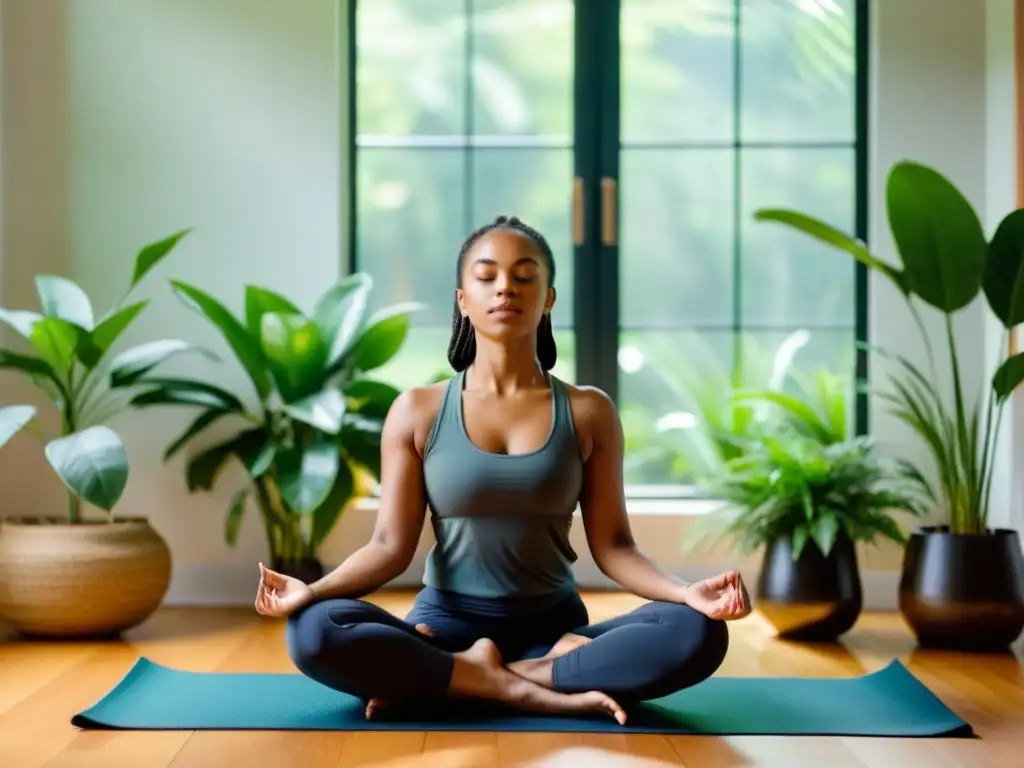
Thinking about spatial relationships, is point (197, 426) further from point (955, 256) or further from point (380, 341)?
point (955, 256)

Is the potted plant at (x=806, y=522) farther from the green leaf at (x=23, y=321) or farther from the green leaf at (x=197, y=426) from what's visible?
the green leaf at (x=23, y=321)

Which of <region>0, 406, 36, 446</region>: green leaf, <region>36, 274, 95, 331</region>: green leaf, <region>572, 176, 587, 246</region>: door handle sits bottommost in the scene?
<region>0, 406, 36, 446</region>: green leaf

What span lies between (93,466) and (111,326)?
468mm

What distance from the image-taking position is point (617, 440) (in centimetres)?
257

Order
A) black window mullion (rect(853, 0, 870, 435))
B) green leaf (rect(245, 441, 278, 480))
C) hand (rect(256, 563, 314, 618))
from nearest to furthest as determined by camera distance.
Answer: hand (rect(256, 563, 314, 618))
green leaf (rect(245, 441, 278, 480))
black window mullion (rect(853, 0, 870, 435))

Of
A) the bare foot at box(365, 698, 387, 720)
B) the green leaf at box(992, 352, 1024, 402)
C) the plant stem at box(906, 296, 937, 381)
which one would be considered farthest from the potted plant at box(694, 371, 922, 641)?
the bare foot at box(365, 698, 387, 720)

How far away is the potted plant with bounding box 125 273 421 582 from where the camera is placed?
3738 mm

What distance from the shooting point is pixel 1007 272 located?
329cm

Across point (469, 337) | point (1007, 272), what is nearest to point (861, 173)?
point (1007, 272)

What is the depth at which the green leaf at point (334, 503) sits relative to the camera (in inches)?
149

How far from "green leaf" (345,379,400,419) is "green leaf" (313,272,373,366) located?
100mm

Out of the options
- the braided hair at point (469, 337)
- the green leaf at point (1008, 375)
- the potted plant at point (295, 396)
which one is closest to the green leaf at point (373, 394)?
the potted plant at point (295, 396)

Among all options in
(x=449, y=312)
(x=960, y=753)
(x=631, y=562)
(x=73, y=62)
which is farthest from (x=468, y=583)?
(x=73, y=62)

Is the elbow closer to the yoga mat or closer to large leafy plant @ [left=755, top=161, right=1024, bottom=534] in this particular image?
the yoga mat
